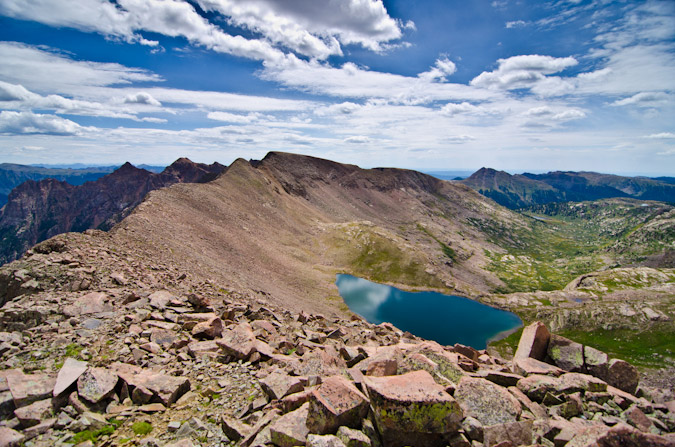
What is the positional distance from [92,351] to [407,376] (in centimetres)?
1789

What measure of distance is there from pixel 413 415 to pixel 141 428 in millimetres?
11526

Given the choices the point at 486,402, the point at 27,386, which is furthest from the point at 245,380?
the point at 486,402

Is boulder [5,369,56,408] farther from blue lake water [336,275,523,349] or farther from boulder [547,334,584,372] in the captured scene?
blue lake water [336,275,523,349]

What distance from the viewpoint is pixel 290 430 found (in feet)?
39.3

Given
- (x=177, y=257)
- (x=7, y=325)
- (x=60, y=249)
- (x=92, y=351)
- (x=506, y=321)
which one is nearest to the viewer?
(x=92, y=351)

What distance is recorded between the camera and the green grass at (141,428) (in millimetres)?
13435

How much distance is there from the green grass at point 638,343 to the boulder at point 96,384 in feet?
481

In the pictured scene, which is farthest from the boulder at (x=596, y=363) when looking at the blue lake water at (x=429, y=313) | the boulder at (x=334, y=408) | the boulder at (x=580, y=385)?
the blue lake water at (x=429, y=313)

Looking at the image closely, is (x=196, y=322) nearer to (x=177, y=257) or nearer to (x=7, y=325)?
(x=7, y=325)

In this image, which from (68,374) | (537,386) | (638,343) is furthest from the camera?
(638,343)

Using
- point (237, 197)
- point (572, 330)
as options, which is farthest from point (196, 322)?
point (572, 330)

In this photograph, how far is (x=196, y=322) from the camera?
24.4 m

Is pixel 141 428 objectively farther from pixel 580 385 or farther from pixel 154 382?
pixel 580 385

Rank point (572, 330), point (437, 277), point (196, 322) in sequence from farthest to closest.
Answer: point (437, 277) < point (572, 330) < point (196, 322)
